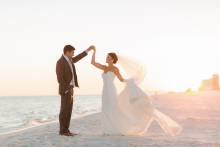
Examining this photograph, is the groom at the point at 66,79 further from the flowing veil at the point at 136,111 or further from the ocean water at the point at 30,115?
the ocean water at the point at 30,115

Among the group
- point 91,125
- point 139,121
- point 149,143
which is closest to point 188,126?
point 91,125

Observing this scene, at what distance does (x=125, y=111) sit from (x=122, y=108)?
135 mm

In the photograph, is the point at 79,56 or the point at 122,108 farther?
the point at 122,108

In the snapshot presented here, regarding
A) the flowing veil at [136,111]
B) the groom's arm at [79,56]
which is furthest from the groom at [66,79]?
the flowing veil at [136,111]

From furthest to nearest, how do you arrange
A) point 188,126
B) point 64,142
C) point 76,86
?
point 188,126 < point 76,86 < point 64,142

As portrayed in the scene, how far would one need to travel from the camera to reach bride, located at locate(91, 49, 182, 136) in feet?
47.0

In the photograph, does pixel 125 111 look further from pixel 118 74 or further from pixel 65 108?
pixel 65 108

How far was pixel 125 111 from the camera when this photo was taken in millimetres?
14492

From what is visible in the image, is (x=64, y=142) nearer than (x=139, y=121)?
Yes

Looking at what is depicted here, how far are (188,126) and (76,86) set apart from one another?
8.09 metres

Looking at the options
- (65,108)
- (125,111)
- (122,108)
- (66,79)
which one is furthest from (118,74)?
(65,108)

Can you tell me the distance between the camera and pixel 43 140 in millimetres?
13414

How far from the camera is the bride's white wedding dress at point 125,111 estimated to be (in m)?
14.3

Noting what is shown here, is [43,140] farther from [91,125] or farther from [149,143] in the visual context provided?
[91,125]
